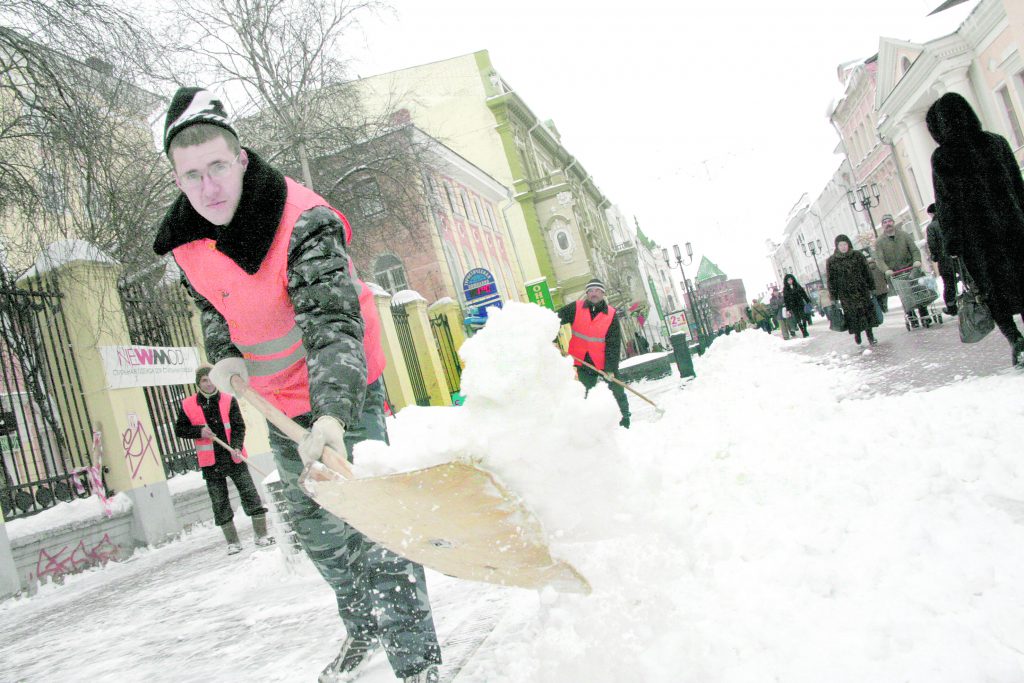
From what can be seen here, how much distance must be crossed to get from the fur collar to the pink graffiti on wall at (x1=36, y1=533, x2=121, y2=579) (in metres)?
6.96

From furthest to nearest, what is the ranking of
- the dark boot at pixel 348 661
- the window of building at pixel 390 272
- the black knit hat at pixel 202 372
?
the window of building at pixel 390 272, the black knit hat at pixel 202 372, the dark boot at pixel 348 661

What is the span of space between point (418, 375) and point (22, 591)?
10073 millimetres

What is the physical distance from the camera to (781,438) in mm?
5238

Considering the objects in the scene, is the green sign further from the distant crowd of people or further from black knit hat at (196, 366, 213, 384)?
the distant crowd of people

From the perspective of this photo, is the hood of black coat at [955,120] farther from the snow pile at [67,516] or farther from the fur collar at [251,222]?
the snow pile at [67,516]

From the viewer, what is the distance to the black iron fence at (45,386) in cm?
862

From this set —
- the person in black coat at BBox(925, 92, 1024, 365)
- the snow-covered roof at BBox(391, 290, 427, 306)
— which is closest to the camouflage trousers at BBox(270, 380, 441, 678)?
the person in black coat at BBox(925, 92, 1024, 365)

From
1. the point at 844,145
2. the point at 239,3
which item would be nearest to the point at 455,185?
the point at 239,3

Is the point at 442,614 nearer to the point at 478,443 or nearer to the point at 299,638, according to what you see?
the point at 299,638

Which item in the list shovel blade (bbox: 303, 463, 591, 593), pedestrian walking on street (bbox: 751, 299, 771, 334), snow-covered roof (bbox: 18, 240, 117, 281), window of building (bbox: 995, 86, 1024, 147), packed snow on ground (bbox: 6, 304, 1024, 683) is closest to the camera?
shovel blade (bbox: 303, 463, 591, 593)

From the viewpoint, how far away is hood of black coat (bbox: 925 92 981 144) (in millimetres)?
5496

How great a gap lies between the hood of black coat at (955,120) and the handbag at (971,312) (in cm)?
89

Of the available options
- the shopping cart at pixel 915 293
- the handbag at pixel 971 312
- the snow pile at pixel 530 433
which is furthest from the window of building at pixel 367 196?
the snow pile at pixel 530 433

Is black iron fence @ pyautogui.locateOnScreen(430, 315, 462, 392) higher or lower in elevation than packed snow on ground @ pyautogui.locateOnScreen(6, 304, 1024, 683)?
higher
